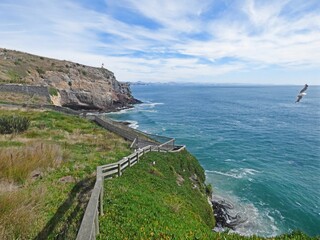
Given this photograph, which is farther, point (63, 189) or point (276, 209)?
point (276, 209)

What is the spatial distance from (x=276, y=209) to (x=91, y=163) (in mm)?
19124

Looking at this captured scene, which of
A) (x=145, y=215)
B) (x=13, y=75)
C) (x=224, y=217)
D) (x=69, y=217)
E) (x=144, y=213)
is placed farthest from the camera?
(x=13, y=75)

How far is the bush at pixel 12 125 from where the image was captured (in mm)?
21891

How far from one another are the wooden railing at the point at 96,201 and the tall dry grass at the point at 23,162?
2653 mm

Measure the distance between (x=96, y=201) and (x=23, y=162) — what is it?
6.06 m

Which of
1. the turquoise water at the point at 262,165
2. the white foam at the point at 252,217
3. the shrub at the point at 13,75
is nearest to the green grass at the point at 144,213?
the white foam at the point at 252,217

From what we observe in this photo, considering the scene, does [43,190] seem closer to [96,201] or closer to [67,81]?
[96,201]

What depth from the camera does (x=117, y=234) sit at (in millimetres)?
6980

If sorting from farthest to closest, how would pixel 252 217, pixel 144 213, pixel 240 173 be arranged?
1. pixel 240 173
2. pixel 252 217
3. pixel 144 213

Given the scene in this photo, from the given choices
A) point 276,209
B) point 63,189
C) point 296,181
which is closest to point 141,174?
point 63,189

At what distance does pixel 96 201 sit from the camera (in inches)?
233

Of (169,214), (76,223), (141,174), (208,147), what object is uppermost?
(76,223)

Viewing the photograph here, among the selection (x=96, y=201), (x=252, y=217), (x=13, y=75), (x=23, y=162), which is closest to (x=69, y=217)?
(x=96, y=201)

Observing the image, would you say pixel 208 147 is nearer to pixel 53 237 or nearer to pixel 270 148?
pixel 270 148
